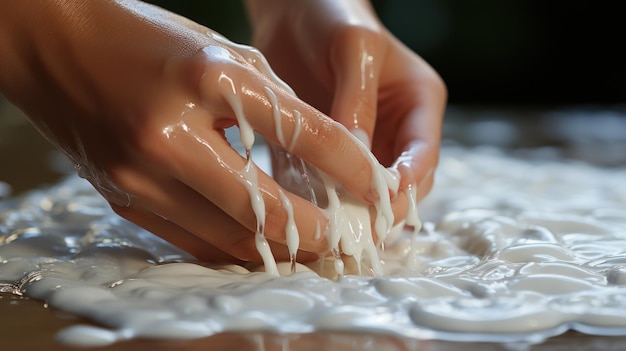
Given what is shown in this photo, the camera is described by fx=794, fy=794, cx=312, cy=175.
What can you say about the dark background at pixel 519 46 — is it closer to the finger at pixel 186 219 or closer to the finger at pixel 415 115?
the finger at pixel 415 115

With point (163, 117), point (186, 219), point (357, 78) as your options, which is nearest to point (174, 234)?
point (186, 219)

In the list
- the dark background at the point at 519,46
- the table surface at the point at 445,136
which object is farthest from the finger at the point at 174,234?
the dark background at the point at 519,46

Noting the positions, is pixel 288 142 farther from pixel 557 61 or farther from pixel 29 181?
pixel 557 61

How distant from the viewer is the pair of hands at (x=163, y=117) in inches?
29.3

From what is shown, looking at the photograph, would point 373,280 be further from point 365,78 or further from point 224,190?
point 365,78

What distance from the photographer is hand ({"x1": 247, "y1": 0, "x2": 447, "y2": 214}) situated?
980 mm

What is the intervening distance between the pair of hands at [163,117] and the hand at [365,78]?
111 millimetres

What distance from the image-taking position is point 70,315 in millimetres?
704

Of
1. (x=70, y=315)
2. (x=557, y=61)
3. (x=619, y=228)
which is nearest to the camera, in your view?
(x=70, y=315)

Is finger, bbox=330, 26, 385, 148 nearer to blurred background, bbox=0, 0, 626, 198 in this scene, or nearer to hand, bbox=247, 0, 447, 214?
hand, bbox=247, 0, 447, 214

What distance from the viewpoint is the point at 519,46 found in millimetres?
3449

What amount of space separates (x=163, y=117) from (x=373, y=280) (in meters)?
0.25

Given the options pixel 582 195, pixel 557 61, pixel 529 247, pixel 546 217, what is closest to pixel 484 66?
pixel 557 61

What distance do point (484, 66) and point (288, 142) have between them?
2.90 m
